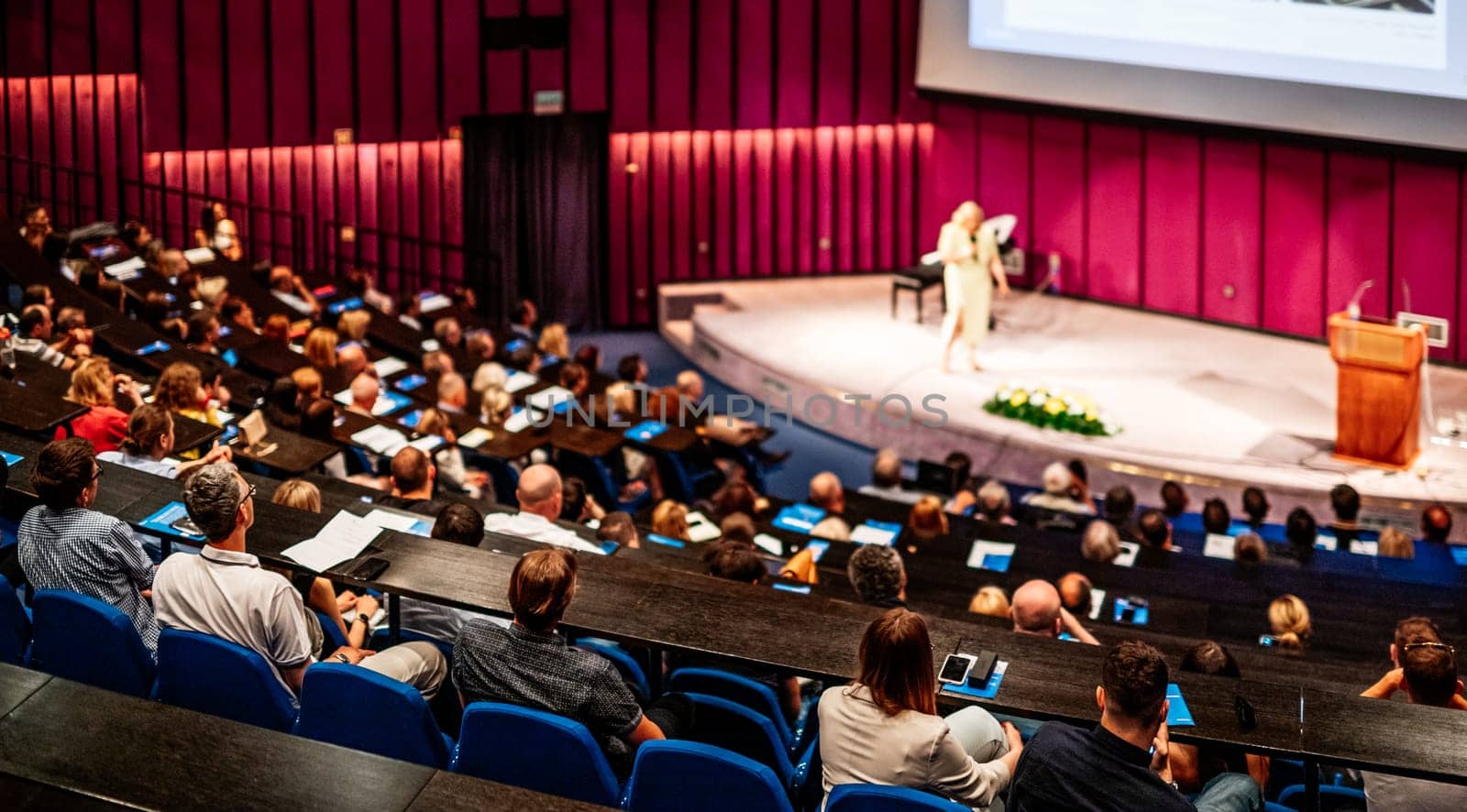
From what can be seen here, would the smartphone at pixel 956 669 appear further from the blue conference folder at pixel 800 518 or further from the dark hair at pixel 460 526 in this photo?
the blue conference folder at pixel 800 518

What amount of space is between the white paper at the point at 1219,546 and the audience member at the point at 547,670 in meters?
4.44

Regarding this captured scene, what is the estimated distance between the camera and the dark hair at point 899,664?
11.0ft

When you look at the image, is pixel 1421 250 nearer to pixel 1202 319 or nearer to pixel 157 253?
pixel 1202 319

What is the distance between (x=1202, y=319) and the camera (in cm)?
1384

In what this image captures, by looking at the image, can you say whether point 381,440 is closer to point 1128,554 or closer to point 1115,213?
point 1128,554

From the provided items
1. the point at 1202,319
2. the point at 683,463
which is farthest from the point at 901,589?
the point at 1202,319

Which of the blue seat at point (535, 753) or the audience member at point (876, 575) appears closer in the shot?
the blue seat at point (535, 753)

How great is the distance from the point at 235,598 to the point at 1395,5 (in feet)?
30.1

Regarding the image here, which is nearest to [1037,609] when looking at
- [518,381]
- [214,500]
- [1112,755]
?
[1112,755]

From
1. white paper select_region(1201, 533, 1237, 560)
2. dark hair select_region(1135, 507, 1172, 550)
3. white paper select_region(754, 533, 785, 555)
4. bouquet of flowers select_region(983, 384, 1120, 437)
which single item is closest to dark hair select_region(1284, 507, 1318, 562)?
white paper select_region(1201, 533, 1237, 560)

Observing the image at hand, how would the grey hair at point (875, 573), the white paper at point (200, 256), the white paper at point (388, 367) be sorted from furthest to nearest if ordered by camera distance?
the white paper at point (200, 256) → the white paper at point (388, 367) → the grey hair at point (875, 573)

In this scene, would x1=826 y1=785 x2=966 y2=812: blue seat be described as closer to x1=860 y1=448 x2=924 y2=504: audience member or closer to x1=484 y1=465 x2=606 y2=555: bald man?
x1=484 y1=465 x2=606 y2=555: bald man

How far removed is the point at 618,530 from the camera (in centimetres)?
580

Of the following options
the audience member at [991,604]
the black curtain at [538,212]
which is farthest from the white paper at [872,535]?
the black curtain at [538,212]
